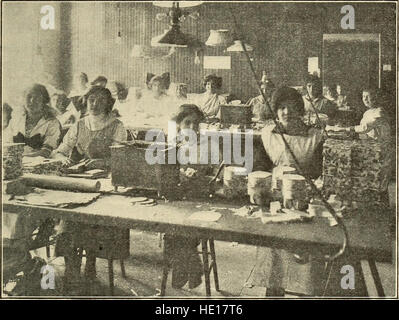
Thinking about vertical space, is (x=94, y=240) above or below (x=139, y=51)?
below

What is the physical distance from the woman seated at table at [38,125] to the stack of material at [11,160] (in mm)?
240

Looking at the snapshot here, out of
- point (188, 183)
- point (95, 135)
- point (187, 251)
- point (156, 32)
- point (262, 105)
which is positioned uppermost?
point (156, 32)

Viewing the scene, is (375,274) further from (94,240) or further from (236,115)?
(236,115)

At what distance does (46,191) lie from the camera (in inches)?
89.4

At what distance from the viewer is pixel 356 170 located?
2.00m

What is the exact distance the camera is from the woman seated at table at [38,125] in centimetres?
261

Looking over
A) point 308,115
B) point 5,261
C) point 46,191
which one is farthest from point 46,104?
point 308,115

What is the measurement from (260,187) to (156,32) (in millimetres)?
2620

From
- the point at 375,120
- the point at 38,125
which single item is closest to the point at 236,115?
the point at 375,120

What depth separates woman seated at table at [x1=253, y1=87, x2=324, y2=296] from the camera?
229 centimetres

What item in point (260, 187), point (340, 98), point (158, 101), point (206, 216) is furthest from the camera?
point (158, 101)

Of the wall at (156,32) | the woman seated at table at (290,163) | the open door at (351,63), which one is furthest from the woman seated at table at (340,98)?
the woman seated at table at (290,163)
